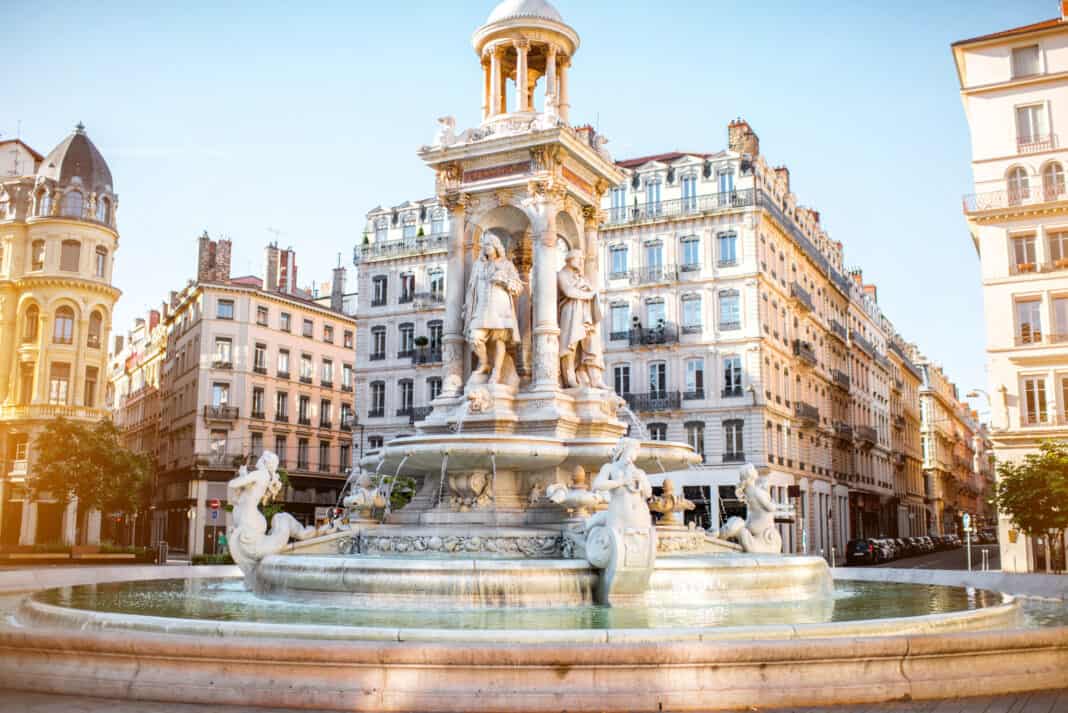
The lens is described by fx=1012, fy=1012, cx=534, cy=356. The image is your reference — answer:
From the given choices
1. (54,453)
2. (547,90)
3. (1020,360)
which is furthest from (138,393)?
(547,90)

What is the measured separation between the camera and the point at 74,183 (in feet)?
191

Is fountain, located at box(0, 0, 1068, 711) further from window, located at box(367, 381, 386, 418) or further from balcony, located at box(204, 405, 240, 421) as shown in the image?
balcony, located at box(204, 405, 240, 421)

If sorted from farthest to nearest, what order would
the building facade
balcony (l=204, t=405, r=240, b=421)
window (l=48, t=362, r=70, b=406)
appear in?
balcony (l=204, t=405, r=240, b=421) → window (l=48, t=362, r=70, b=406) → the building facade

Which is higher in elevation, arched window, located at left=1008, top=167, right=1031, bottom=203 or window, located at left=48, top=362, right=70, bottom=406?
arched window, located at left=1008, top=167, right=1031, bottom=203

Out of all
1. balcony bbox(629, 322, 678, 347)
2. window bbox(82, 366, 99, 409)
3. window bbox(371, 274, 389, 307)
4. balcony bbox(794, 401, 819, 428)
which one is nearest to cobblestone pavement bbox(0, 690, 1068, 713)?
balcony bbox(629, 322, 678, 347)

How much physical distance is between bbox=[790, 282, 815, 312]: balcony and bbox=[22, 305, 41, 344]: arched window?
1668 inches

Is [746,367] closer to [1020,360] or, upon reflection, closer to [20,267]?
[1020,360]

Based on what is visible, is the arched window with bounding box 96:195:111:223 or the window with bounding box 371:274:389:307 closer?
the arched window with bounding box 96:195:111:223

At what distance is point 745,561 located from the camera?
39.6 feet

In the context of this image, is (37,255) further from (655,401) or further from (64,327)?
(655,401)

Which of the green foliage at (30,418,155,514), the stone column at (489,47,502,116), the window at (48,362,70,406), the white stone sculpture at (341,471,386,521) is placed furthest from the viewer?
the window at (48,362,70,406)

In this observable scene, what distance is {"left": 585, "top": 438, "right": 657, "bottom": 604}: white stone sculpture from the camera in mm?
10828

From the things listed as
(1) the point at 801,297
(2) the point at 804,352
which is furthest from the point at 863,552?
(1) the point at 801,297

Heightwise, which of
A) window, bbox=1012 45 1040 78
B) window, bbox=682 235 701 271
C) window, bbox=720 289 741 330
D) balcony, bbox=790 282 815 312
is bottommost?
window, bbox=720 289 741 330
